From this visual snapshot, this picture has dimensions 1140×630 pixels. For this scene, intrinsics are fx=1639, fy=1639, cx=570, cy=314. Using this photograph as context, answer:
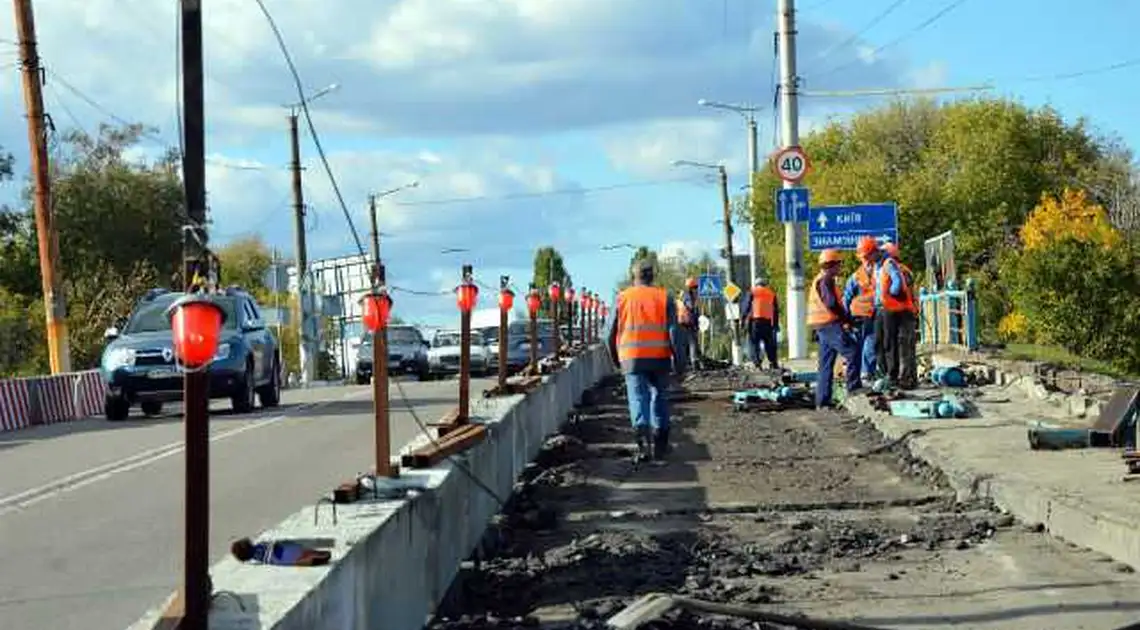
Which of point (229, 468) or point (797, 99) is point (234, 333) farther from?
point (797, 99)

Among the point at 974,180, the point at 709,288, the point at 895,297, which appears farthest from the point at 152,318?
the point at 974,180

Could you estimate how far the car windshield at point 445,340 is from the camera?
4659 cm

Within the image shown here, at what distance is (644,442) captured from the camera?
14242 mm

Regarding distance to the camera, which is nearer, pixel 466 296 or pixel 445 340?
pixel 466 296

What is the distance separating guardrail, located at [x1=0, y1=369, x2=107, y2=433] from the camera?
25031 millimetres

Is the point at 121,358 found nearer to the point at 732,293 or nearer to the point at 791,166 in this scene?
the point at 791,166

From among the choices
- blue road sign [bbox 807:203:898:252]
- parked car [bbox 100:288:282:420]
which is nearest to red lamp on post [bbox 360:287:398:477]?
parked car [bbox 100:288:282:420]

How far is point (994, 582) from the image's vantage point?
315 inches

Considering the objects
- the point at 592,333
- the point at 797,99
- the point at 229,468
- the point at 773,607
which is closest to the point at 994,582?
the point at 773,607

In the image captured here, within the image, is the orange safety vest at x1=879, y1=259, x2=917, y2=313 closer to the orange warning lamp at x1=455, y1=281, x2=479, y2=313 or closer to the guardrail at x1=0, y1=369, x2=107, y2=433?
the orange warning lamp at x1=455, y1=281, x2=479, y2=313

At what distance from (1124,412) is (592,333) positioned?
2689 cm

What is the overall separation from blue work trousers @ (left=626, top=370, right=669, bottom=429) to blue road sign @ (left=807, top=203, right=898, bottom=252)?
15657mm

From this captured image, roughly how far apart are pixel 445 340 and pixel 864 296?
95.1 ft

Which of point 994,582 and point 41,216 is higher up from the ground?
point 41,216
